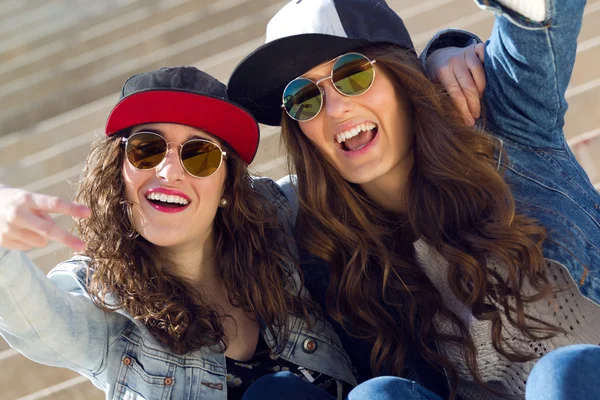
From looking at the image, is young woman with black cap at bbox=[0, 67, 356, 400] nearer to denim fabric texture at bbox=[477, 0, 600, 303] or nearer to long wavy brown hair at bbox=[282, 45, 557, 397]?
long wavy brown hair at bbox=[282, 45, 557, 397]

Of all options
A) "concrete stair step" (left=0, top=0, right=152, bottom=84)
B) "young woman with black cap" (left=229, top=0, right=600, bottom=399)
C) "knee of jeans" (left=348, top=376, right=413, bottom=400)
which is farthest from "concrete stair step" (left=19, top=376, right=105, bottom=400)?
"concrete stair step" (left=0, top=0, right=152, bottom=84)

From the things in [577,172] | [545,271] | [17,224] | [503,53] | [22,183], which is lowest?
[22,183]

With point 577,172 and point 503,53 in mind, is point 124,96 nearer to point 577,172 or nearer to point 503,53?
point 503,53

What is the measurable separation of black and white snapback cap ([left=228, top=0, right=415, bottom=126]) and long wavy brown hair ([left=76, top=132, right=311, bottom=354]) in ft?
1.01

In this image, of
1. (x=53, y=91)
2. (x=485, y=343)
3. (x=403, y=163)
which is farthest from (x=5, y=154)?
(x=485, y=343)

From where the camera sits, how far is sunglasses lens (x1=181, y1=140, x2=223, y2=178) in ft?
7.10

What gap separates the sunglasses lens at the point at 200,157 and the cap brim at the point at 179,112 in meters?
0.05

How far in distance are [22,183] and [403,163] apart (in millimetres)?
3352

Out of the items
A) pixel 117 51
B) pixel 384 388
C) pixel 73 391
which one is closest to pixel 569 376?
pixel 384 388

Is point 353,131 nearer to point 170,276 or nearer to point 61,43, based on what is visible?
point 170,276

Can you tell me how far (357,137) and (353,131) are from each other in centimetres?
8

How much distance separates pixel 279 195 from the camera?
8.48ft

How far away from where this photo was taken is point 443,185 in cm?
212

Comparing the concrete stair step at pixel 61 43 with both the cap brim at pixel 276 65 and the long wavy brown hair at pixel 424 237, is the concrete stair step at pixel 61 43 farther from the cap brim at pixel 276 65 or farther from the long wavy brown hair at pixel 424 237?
the long wavy brown hair at pixel 424 237
